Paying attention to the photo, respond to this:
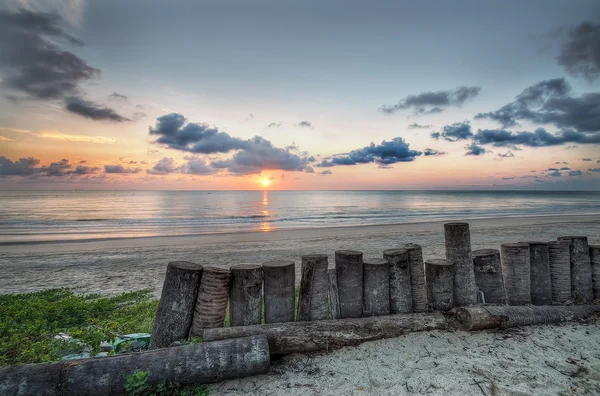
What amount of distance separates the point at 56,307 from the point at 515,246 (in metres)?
8.75

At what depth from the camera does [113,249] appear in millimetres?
15414

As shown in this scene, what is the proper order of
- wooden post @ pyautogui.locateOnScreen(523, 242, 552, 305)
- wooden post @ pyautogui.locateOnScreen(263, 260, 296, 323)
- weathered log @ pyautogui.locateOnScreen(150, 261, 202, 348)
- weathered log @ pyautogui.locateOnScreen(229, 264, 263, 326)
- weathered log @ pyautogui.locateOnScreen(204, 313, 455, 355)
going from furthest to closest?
wooden post @ pyautogui.locateOnScreen(523, 242, 552, 305) → wooden post @ pyautogui.locateOnScreen(263, 260, 296, 323) → weathered log @ pyautogui.locateOnScreen(229, 264, 263, 326) → weathered log @ pyautogui.locateOnScreen(150, 261, 202, 348) → weathered log @ pyautogui.locateOnScreen(204, 313, 455, 355)

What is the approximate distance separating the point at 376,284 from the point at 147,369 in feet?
9.64

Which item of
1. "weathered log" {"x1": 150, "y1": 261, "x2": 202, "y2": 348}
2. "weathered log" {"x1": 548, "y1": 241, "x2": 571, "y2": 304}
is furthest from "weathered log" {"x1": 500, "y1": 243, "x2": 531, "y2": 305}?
"weathered log" {"x1": 150, "y1": 261, "x2": 202, "y2": 348}

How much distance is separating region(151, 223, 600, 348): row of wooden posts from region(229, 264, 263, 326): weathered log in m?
0.01

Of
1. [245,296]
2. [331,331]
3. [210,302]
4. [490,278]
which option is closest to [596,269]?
[490,278]

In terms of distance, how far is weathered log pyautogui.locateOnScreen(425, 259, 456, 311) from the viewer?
4305 millimetres

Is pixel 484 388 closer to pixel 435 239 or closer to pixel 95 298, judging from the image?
pixel 95 298

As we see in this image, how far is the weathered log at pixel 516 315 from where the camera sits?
4039 millimetres

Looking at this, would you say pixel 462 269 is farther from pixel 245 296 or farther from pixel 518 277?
pixel 245 296

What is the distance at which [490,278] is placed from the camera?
15.0 ft

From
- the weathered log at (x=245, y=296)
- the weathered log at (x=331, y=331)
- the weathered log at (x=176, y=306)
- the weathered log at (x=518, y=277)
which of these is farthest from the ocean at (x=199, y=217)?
→ the weathered log at (x=518, y=277)

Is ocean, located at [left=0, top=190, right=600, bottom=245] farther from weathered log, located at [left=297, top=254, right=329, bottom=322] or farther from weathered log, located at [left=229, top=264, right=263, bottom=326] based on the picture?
weathered log, located at [left=297, top=254, right=329, bottom=322]

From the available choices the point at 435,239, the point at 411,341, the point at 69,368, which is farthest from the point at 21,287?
the point at 435,239
